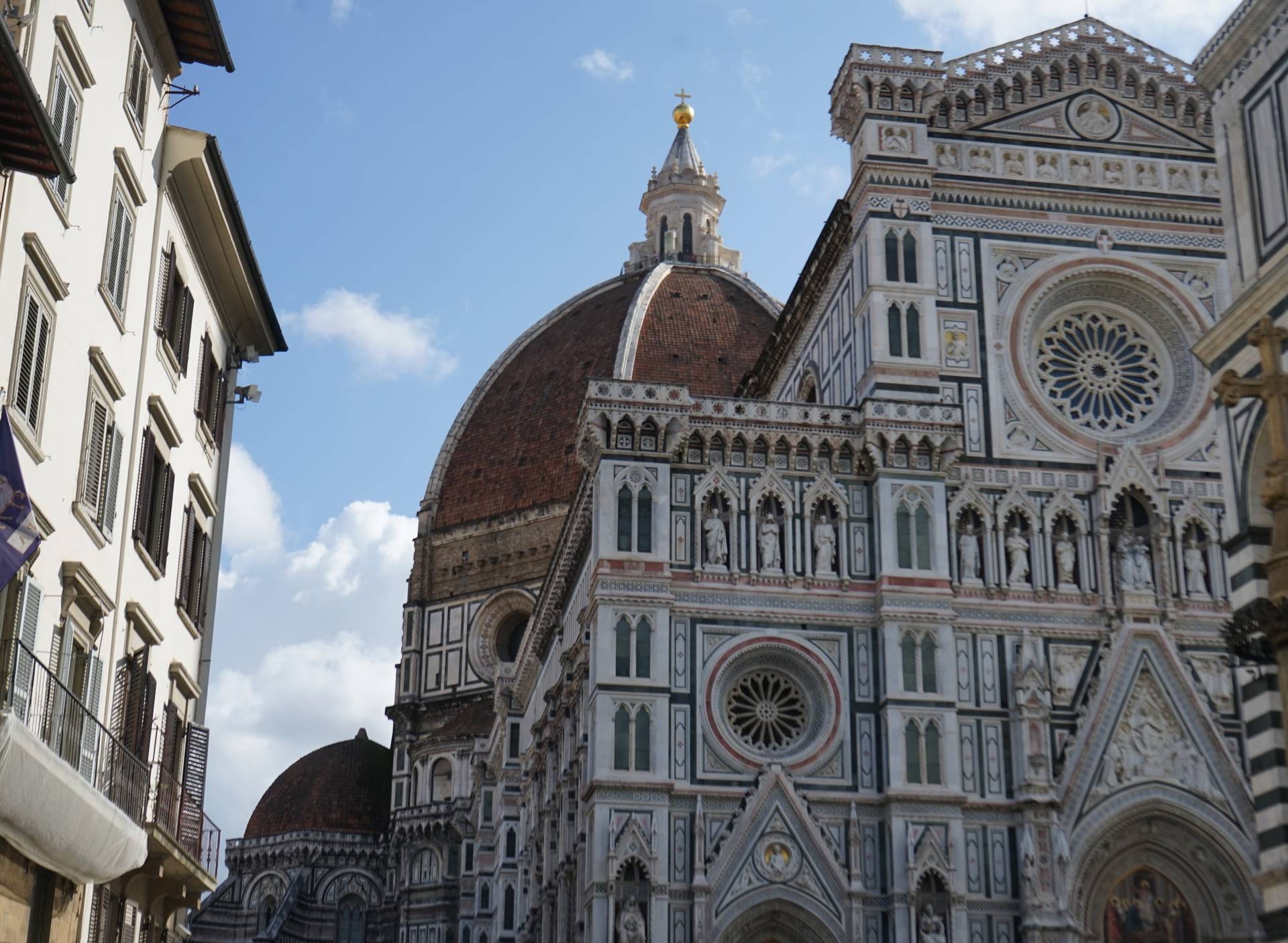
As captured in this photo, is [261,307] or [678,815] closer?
[261,307]

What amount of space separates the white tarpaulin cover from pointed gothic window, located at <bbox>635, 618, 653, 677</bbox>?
15.4 meters

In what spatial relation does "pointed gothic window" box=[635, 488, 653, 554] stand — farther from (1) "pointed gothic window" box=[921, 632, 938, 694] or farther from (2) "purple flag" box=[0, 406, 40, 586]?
(2) "purple flag" box=[0, 406, 40, 586]

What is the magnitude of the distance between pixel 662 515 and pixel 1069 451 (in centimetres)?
829

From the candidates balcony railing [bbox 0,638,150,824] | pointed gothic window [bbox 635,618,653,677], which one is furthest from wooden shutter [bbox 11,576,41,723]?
pointed gothic window [bbox 635,618,653,677]

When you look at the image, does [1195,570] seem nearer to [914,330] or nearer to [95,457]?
[914,330]

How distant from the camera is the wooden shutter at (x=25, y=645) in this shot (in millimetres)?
16141

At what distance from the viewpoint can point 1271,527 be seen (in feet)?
56.2

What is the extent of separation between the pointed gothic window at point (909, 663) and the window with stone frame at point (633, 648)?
15.4 ft

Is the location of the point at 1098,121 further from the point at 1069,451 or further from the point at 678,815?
the point at 678,815

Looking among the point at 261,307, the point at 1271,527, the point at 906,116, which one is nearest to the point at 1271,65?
the point at 1271,527

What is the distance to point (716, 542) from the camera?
34.4 meters

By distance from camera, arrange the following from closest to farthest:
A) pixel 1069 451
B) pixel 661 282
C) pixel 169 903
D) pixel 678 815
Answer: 1. pixel 169 903
2. pixel 678 815
3. pixel 1069 451
4. pixel 661 282

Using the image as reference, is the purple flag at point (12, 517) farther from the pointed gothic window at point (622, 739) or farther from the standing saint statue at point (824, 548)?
the standing saint statue at point (824, 548)

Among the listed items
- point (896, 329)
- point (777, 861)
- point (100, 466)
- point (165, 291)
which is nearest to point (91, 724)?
point (100, 466)
